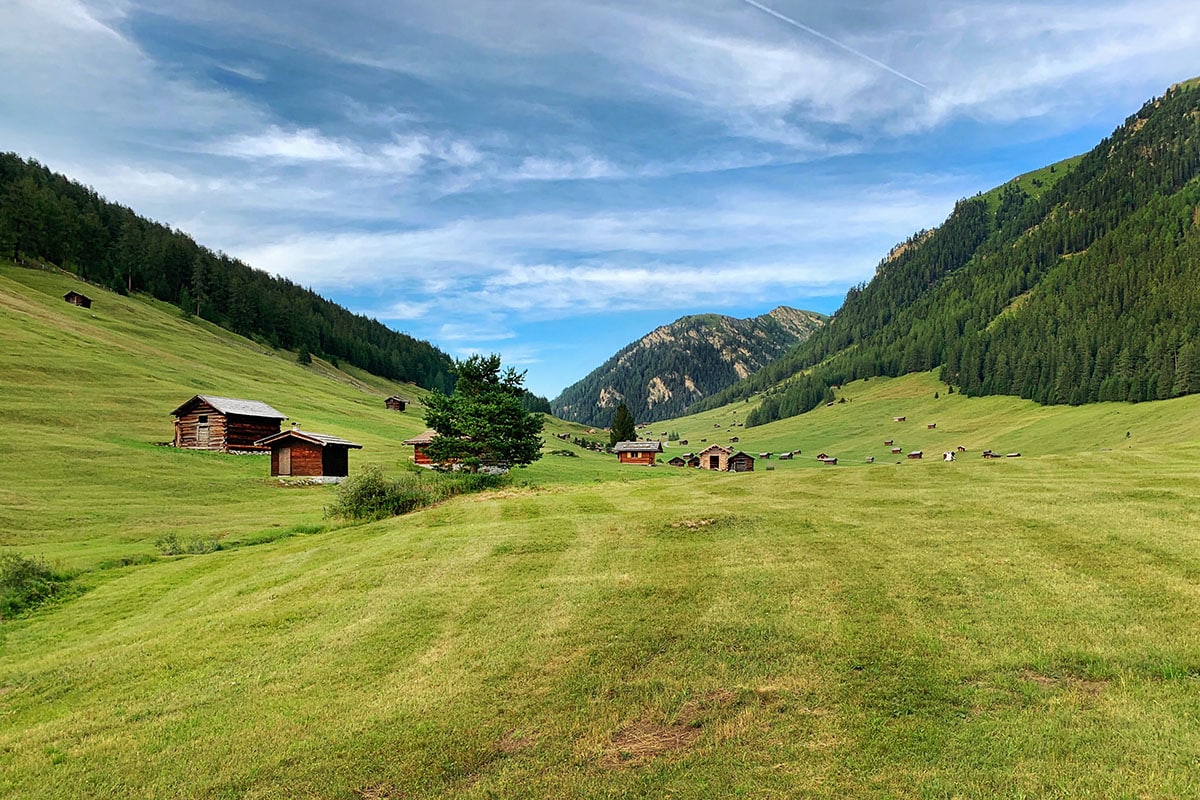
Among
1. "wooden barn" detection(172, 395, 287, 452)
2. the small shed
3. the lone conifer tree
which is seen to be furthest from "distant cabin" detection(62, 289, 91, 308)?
the small shed

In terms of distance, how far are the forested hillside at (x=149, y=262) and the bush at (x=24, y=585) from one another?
140m

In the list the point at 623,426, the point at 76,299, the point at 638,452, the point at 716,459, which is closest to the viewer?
the point at 76,299

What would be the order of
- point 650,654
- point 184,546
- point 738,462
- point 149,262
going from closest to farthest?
1. point 650,654
2. point 184,546
3. point 738,462
4. point 149,262

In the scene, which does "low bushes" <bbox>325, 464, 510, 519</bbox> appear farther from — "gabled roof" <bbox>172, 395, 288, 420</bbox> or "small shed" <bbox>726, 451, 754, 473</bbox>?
"small shed" <bbox>726, 451, 754, 473</bbox>

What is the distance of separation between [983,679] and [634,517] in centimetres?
1618

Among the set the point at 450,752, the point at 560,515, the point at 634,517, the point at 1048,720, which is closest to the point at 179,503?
the point at 560,515

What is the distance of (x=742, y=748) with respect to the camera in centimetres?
916

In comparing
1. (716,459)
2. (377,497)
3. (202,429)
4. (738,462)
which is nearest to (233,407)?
(202,429)

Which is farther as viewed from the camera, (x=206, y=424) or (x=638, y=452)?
(x=638, y=452)

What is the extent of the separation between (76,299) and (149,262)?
52642mm

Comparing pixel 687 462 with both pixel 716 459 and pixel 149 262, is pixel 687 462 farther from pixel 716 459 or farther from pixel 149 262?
pixel 149 262

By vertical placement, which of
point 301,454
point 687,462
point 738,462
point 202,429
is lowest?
point 687,462

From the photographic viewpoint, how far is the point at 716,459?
12975 centimetres

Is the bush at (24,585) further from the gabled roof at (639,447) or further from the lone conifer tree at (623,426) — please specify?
the lone conifer tree at (623,426)
